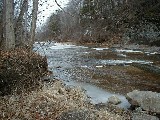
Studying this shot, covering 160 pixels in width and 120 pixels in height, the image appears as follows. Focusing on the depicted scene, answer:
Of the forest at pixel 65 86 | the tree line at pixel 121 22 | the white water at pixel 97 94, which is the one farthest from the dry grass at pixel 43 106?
the tree line at pixel 121 22

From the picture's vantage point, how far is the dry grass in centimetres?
755

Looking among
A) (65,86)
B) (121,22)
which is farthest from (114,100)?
(121,22)

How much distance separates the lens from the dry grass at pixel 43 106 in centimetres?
755

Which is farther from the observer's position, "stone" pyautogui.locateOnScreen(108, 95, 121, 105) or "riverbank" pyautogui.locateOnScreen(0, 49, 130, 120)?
"stone" pyautogui.locateOnScreen(108, 95, 121, 105)

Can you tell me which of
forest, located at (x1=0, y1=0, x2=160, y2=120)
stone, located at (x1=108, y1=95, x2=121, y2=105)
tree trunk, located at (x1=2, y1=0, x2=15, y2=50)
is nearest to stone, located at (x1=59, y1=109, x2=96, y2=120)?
forest, located at (x1=0, y1=0, x2=160, y2=120)

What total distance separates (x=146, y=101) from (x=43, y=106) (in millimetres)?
3070

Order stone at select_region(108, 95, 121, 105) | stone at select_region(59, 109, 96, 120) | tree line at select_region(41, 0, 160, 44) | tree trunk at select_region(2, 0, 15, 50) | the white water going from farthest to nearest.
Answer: tree line at select_region(41, 0, 160, 44), tree trunk at select_region(2, 0, 15, 50), the white water, stone at select_region(108, 95, 121, 105), stone at select_region(59, 109, 96, 120)

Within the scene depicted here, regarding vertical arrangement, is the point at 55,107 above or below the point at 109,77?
above

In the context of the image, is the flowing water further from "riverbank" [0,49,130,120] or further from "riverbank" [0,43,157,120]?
"riverbank" [0,49,130,120]

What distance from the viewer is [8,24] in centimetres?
1151

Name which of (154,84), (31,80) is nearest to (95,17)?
(154,84)

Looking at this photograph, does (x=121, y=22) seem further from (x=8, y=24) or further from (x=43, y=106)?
(x=43, y=106)

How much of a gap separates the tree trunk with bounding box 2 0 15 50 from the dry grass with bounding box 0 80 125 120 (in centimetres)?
275

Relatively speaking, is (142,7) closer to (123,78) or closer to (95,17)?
(95,17)
